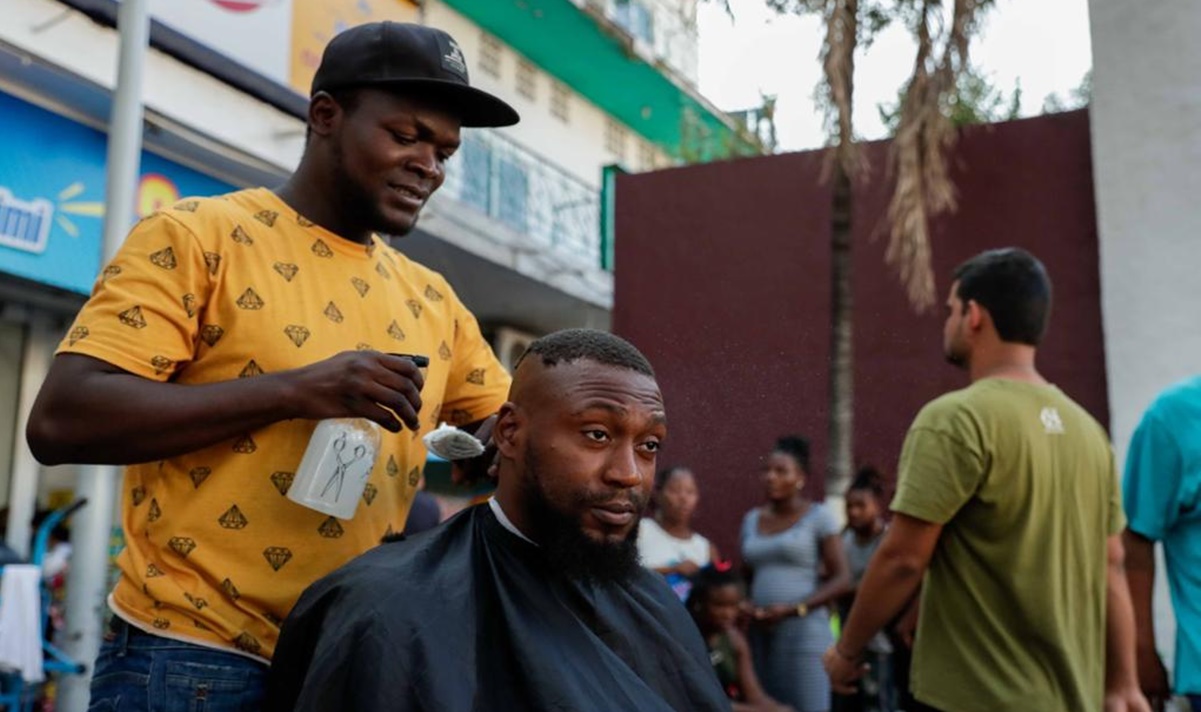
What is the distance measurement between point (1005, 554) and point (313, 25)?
828 centimetres

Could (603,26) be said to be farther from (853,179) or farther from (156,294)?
(156,294)

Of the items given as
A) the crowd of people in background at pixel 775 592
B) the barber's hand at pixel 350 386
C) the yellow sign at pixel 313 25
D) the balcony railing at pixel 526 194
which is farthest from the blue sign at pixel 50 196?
the barber's hand at pixel 350 386

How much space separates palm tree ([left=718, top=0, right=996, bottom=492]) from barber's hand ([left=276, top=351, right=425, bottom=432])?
640 cm

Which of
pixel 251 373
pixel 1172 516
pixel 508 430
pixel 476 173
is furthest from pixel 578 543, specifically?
pixel 476 173

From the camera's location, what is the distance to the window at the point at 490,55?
14.4 m

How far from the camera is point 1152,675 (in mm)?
2984

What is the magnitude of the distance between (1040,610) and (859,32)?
644 cm

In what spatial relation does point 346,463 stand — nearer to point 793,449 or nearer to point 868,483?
point 793,449

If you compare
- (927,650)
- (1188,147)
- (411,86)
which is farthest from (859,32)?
(411,86)

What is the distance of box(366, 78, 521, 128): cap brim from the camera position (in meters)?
1.78

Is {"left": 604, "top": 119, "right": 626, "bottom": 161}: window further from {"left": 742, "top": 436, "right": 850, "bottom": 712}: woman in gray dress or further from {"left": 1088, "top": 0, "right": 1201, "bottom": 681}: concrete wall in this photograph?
{"left": 742, "top": 436, "right": 850, "bottom": 712}: woman in gray dress

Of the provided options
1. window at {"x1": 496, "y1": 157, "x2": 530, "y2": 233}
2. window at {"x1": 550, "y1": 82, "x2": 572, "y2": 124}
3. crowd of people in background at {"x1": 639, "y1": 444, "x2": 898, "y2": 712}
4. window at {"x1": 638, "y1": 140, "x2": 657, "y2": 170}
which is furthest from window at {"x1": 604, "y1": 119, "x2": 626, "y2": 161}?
crowd of people in background at {"x1": 639, "y1": 444, "x2": 898, "y2": 712}

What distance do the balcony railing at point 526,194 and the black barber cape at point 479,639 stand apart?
32.2 feet

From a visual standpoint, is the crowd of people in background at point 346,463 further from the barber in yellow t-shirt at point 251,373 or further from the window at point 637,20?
the window at point 637,20
